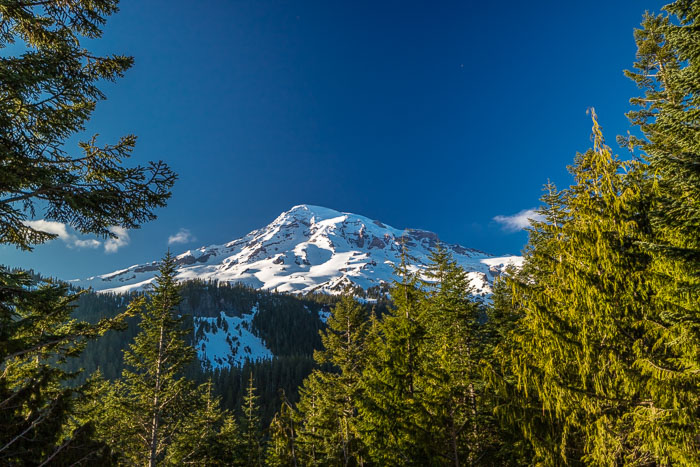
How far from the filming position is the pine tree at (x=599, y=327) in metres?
6.16

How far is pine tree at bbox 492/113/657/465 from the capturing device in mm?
6164

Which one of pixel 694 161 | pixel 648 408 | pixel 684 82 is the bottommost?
pixel 648 408

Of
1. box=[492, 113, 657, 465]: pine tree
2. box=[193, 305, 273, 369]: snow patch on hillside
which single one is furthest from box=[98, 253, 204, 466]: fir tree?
box=[193, 305, 273, 369]: snow patch on hillside

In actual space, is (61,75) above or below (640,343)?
above

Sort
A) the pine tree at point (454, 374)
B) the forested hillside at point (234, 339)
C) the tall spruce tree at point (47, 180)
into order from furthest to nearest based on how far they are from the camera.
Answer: the forested hillside at point (234, 339), the pine tree at point (454, 374), the tall spruce tree at point (47, 180)

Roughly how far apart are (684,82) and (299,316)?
648ft

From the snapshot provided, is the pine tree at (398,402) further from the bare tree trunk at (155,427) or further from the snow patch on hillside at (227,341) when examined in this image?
the snow patch on hillside at (227,341)

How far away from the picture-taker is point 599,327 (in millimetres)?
6332

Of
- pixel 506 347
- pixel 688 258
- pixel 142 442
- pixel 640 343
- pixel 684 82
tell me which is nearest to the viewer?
pixel 688 258

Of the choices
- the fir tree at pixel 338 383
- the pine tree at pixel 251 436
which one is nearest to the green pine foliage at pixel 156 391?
the pine tree at pixel 251 436

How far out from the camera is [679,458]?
5242mm

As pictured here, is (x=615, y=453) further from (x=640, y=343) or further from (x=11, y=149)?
(x=11, y=149)

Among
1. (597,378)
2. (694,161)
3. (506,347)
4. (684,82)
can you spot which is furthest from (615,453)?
(684,82)

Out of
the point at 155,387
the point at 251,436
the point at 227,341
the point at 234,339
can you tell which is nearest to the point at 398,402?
the point at 251,436
